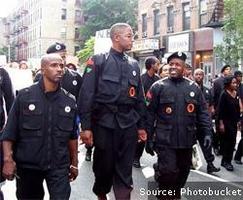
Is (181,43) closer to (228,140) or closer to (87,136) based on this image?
(228,140)

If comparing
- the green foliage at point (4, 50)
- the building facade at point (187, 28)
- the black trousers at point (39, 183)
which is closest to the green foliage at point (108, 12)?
the building facade at point (187, 28)

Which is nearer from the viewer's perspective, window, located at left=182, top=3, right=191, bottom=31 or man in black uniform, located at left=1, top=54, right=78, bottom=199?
man in black uniform, located at left=1, top=54, right=78, bottom=199

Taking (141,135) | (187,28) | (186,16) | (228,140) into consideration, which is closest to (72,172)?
(141,135)

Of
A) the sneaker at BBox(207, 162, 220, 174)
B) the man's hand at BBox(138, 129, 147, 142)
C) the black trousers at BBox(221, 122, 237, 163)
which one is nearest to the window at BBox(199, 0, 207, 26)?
the black trousers at BBox(221, 122, 237, 163)

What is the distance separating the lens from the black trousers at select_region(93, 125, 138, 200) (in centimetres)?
544

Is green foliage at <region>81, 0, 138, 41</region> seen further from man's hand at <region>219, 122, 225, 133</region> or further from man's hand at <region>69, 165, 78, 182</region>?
man's hand at <region>69, 165, 78, 182</region>

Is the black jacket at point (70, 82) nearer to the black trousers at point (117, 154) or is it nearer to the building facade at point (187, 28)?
the black trousers at point (117, 154)

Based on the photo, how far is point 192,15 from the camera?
29500 mm

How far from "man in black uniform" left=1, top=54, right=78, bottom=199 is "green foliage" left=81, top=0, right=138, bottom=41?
2072 inches

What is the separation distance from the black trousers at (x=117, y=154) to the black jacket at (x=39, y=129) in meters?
0.96

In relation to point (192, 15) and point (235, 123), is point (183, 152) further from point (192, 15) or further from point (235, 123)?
point (192, 15)

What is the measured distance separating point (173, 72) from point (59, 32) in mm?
67580

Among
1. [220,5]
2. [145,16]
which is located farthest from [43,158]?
[145,16]

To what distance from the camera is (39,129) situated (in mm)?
4422
